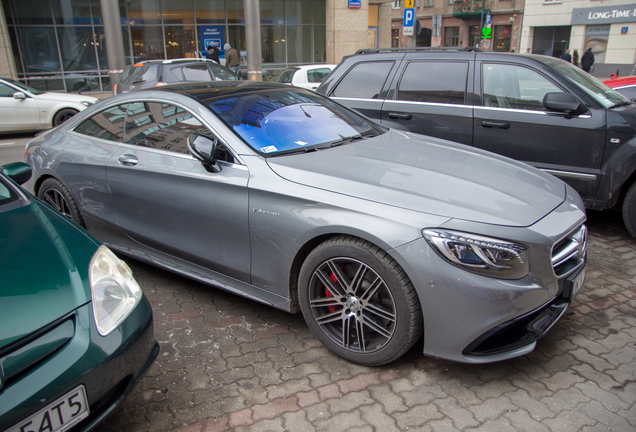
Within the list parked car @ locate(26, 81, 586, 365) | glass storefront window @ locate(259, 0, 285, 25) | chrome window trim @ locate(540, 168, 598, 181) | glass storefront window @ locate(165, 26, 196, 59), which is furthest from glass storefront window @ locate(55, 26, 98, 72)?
chrome window trim @ locate(540, 168, 598, 181)

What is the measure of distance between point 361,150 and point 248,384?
1637 mm

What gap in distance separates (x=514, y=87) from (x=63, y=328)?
14.7 feet

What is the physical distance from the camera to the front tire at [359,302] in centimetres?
238

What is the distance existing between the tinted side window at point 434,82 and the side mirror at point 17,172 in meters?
3.79

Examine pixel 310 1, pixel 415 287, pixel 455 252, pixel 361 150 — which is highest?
pixel 310 1

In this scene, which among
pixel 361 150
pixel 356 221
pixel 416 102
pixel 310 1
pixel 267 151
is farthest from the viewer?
pixel 310 1

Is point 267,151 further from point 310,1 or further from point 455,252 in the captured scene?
point 310,1

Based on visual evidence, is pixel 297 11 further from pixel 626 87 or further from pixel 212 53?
pixel 626 87

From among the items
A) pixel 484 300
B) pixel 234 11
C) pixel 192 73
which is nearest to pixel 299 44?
pixel 234 11

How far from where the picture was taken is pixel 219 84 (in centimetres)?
373

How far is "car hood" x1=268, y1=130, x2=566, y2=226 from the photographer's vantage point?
94.9 inches

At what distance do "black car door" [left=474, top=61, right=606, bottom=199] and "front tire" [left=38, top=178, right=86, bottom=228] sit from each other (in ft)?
12.7

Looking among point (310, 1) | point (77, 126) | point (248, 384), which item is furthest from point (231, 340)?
point (310, 1)

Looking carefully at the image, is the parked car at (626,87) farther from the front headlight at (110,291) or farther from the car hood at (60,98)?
the car hood at (60,98)
